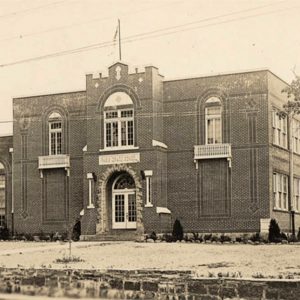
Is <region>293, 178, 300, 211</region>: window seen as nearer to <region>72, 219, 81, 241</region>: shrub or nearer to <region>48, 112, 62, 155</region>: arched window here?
<region>72, 219, 81, 241</region>: shrub

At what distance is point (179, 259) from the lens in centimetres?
2375

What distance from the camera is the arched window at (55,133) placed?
1647 inches

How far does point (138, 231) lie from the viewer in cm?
3738

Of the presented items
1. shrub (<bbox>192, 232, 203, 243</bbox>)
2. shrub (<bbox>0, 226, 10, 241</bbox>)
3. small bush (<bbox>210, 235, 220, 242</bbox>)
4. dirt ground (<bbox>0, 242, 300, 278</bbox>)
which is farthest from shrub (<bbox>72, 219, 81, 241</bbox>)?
dirt ground (<bbox>0, 242, 300, 278</bbox>)

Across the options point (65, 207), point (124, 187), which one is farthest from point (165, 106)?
point (65, 207)

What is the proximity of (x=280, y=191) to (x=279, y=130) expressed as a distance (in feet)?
10.6

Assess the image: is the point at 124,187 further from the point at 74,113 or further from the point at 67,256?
the point at 67,256

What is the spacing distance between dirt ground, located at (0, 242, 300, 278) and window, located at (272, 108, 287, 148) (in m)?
10.7

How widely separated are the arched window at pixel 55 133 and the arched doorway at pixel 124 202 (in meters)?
4.76

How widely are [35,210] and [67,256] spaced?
17540 mm

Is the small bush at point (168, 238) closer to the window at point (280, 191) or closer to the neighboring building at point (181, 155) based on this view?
the neighboring building at point (181, 155)

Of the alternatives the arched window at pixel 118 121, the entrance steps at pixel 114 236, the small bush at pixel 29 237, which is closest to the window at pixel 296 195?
the entrance steps at pixel 114 236

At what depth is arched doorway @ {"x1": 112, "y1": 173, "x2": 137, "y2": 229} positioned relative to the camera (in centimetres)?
3856

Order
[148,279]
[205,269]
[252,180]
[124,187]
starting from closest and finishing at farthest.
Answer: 1. [148,279]
2. [205,269]
3. [252,180]
4. [124,187]
